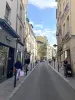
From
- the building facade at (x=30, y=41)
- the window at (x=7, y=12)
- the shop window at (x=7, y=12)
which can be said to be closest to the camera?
the shop window at (x=7, y=12)

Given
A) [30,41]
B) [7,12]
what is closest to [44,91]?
[7,12]

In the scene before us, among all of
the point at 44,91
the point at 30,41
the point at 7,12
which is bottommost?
the point at 44,91

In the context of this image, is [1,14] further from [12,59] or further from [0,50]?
[12,59]

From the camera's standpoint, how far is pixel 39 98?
27.2 feet

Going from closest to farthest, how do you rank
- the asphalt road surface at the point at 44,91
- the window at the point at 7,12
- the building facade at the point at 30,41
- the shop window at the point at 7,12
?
Answer: the asphalt road surface at the point at 44,91, the shop window at the point at 7,12, the window at the point at 7,12, the building facade at the point at 30,41

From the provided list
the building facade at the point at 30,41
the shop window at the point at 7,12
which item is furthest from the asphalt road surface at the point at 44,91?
the building facade at the point at 30,41

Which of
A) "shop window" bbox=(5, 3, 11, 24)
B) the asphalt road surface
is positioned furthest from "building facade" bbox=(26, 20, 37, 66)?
the asphalt road surface

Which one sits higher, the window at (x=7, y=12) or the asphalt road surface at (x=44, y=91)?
the window at (x=7, y=12)

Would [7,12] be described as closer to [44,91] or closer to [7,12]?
[7,12]

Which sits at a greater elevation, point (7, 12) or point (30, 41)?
point (30, 41)

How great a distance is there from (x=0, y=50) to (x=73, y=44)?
8603mm

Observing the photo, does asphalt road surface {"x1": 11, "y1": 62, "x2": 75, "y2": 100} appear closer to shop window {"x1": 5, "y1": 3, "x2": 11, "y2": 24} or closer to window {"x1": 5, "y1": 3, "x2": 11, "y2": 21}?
shop window {"x1": 5, "y1": 3, "x2": 11, "y2": 24}

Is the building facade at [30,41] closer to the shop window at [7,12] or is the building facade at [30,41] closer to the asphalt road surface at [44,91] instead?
the shop window at [7,12]

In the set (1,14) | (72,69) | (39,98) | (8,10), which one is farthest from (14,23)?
(39,98)
